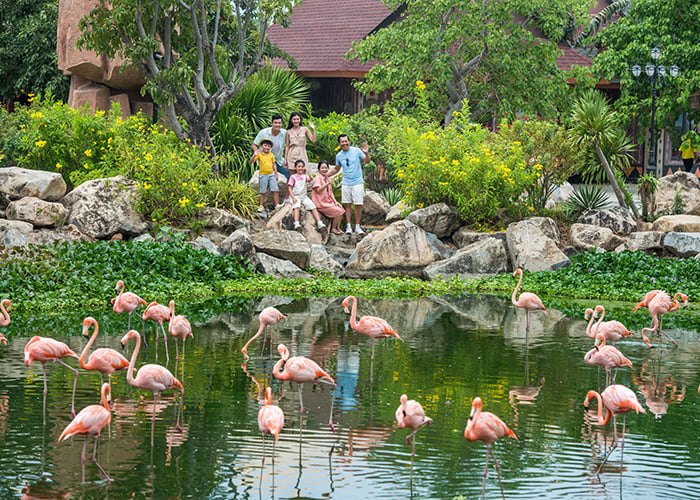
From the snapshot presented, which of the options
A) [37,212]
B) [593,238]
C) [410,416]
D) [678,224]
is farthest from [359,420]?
[678,224]

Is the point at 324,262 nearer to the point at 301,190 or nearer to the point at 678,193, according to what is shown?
the point at 301,190

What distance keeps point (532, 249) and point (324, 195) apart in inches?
173

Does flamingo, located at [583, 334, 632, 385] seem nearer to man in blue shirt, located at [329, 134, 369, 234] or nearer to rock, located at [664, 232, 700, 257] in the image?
rock, located at [664, 232, 700, 257]

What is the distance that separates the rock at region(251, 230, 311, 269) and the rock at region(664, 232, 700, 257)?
23.0 feet

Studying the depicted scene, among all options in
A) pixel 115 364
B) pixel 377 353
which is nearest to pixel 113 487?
pixel 115 364

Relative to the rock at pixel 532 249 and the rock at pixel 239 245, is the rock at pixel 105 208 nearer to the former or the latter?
the rock at pixel 239 245

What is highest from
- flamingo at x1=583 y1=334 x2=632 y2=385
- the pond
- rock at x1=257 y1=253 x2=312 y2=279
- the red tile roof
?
the red tile roof

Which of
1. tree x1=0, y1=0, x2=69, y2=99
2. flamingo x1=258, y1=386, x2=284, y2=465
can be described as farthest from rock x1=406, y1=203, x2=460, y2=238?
flamingo x1=258, y1=386, x2=284, y2=465

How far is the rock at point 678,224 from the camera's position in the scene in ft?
64.9

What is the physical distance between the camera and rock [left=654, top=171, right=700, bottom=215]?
21.7 metres

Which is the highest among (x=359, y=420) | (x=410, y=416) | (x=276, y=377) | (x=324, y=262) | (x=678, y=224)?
(x=678, y=224)

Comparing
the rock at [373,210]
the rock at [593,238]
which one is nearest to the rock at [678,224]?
the rock at [593,238]

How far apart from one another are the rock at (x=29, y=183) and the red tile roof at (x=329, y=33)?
14793mm

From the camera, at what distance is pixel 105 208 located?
60.3 ft
